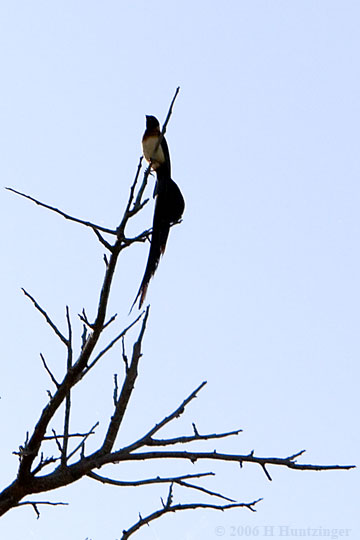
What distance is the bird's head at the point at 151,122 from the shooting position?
813 cm

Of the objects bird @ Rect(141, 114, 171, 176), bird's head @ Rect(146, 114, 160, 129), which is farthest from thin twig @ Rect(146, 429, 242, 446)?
bird's head @ Rect(146, 114, 160, 129)

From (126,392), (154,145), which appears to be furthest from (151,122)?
(126,392)

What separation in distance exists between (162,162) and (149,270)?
1.95 meters

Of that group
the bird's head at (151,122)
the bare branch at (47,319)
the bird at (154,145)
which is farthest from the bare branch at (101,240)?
the bird's head at (151,122)

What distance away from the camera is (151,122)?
8211 mm

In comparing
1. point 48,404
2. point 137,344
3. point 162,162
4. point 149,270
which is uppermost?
point 162,162

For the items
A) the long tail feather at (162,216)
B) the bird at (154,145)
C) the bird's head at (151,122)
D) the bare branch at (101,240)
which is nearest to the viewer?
the bare branch at (101,240)

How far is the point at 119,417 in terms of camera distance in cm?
432

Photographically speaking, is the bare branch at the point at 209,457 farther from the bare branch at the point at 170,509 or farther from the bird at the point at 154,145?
the bird at the point at 154,145

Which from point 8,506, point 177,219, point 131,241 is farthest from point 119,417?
point 177,219

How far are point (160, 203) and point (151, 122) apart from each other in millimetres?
2216

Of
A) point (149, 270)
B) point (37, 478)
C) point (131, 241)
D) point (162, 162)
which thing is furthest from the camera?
point (162, 162)

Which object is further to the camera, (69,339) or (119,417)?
(119,417)

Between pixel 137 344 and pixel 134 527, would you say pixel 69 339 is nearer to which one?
pixel 137 344
